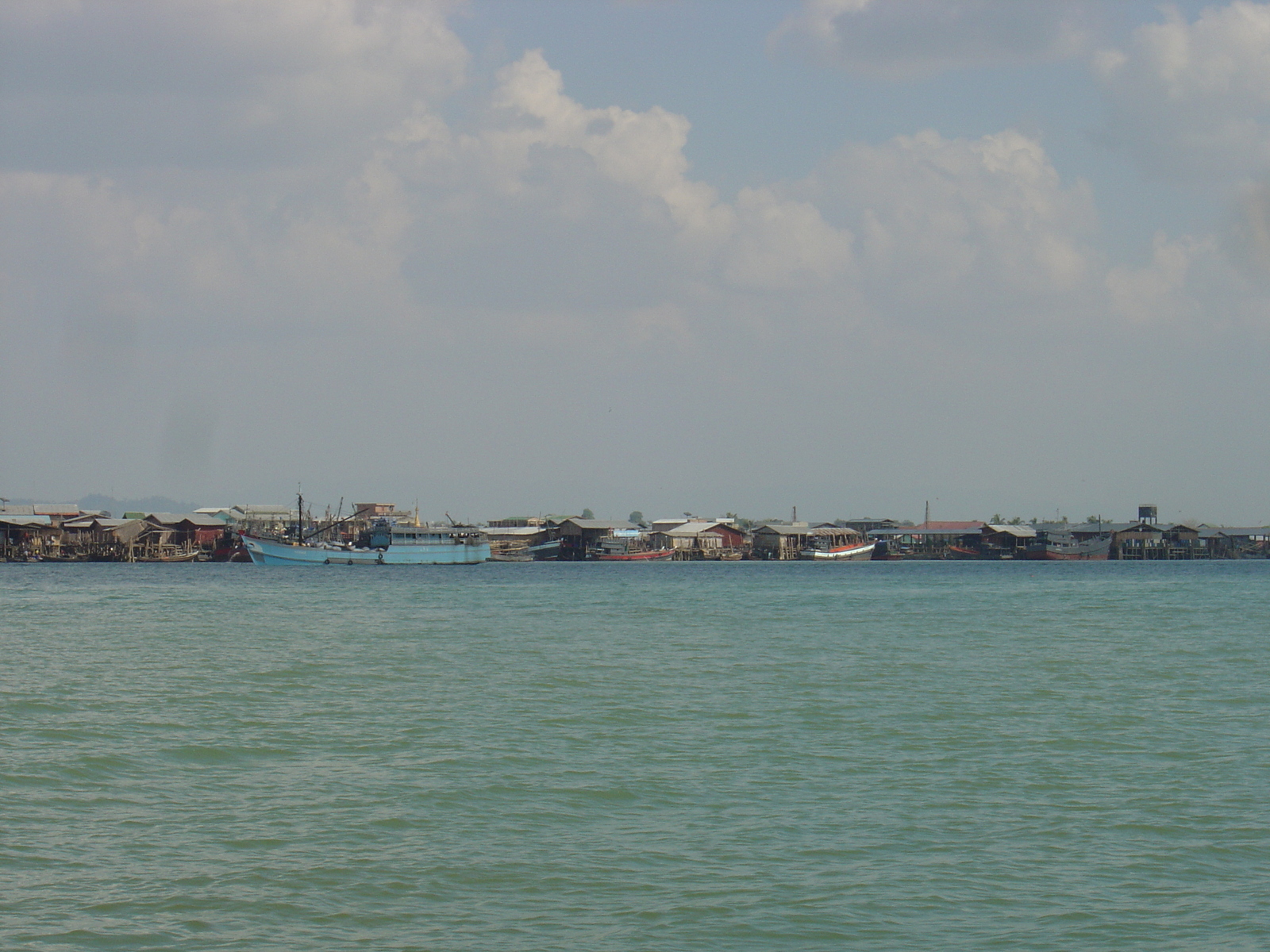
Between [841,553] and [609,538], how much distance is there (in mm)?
25555

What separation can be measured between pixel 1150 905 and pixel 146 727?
14044mm

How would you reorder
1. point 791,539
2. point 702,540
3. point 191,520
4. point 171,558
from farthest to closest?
point 791,539, point 702,540, point 191,520, point 171,558

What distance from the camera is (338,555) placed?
9875 cm

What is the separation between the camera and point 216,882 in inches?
389

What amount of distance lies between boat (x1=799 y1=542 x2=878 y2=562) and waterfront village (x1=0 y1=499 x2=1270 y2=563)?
12 centimetres

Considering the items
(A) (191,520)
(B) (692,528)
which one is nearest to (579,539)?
(B) (692,528)

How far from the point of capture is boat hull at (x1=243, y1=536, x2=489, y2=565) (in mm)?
98812

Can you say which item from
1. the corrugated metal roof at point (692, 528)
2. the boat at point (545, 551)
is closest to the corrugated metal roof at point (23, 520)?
the boat at point (545, 551)

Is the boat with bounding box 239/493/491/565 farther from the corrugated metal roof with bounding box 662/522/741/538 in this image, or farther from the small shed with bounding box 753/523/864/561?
the small shed with bounding box 753/523/864/561

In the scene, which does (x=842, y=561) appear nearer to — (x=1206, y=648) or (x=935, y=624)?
(x=935, y=624)

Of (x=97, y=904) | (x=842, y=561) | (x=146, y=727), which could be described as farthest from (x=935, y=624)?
(x=842, y=561)

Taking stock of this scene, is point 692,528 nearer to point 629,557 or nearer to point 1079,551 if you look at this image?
point 629,557

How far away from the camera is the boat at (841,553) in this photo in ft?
416

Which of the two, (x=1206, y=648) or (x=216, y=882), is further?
(x=1206, y=648)
